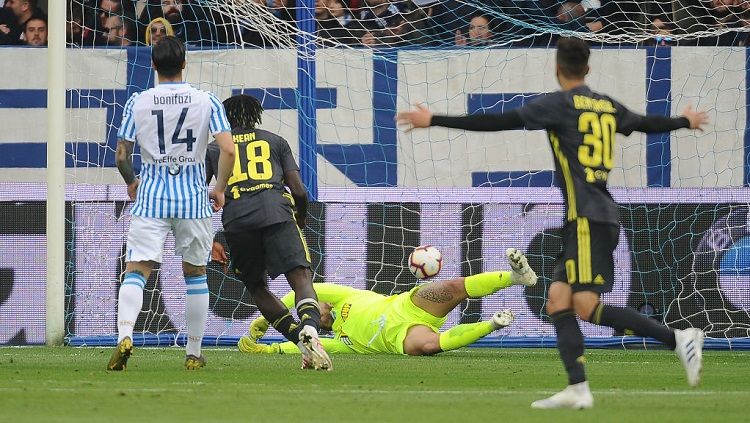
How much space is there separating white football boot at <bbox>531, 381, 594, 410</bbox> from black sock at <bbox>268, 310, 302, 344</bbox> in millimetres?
2937

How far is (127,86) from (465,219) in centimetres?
345

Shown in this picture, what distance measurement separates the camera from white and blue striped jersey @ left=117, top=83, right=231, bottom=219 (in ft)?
26.1

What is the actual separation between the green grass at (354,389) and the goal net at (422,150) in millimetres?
1784

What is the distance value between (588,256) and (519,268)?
3.70m

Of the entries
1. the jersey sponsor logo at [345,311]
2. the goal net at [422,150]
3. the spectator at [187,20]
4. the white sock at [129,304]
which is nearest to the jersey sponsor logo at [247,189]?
the white sock at [129,304]

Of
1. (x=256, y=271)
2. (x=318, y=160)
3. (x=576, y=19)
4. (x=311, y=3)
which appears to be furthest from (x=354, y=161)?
(x=256, y=271)

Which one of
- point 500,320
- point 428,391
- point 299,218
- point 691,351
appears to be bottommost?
A: point 428,391

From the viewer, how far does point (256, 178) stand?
29.2ft

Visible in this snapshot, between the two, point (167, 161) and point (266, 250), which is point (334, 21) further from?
point (167, 161)

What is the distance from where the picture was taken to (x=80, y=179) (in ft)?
42.1

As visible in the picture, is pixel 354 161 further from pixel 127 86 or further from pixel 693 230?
pixel 693 230

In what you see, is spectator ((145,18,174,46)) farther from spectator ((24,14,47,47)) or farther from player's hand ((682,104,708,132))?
player's hand ((682,104,708,132))

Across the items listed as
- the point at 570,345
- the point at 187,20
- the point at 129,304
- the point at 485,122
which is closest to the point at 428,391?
the point at 570,345

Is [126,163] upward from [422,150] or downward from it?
downward
